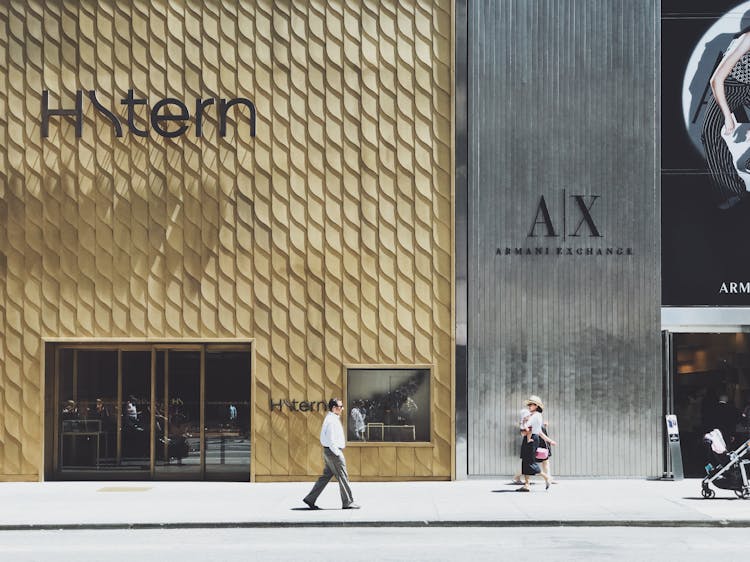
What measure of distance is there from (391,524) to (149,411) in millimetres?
A: 8048

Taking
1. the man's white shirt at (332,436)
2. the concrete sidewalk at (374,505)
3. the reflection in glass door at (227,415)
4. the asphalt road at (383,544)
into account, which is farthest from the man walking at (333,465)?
the reflection in glass door at (227,415)

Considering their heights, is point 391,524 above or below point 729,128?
below

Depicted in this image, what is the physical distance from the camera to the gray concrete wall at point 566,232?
73.9 ft

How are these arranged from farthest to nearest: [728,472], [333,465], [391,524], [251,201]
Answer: [251,201], [728,472], [333,465], [391,524]

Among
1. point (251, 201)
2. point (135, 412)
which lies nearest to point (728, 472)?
point (251, 201)

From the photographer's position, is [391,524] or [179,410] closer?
[391,524]

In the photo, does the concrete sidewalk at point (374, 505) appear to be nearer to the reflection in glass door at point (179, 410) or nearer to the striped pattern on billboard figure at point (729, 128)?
the reflection in glass door at point (179, 410)

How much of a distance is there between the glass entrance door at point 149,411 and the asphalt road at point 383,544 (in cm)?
659

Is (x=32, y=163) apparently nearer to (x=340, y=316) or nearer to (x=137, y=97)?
(x=137, y=97)

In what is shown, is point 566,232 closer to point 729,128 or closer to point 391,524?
point 729,128

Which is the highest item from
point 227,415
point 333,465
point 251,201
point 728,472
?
point 251,201

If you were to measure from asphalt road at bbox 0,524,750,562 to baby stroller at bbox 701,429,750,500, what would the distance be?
291 cm

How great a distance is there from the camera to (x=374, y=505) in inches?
727

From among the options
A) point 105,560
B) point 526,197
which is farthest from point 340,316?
point 105,560
